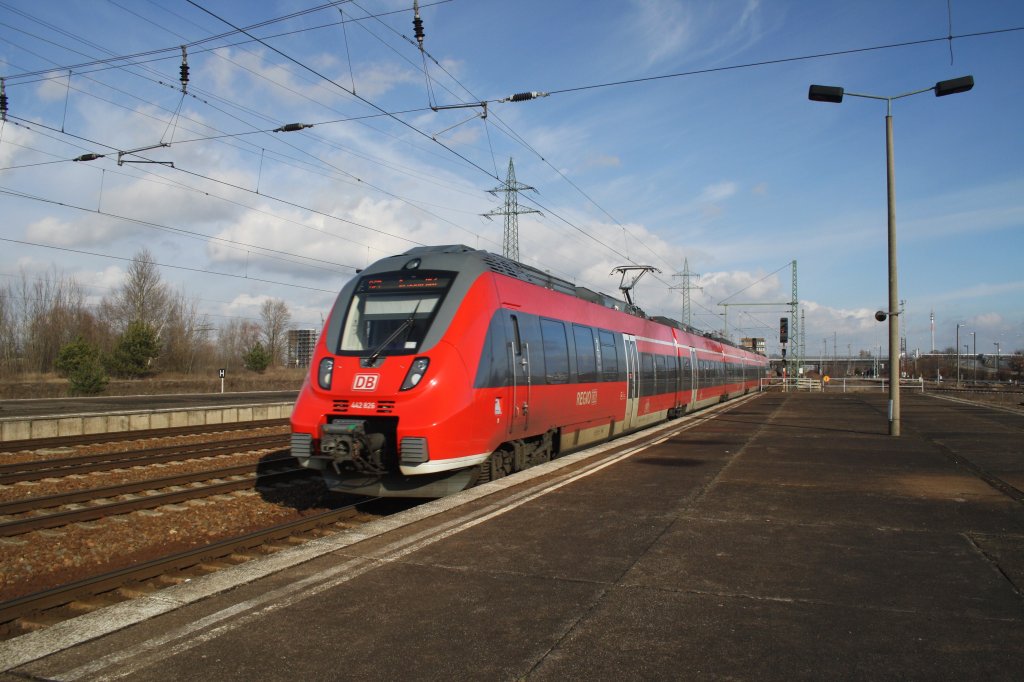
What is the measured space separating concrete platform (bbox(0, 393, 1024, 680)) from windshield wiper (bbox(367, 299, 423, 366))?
209cm

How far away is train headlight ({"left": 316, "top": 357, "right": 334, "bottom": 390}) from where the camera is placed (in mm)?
8991

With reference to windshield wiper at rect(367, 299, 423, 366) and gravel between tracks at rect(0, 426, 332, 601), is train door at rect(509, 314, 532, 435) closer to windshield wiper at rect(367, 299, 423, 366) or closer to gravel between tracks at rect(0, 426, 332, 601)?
windshield wiper at rect(367, 299, 423, 366)

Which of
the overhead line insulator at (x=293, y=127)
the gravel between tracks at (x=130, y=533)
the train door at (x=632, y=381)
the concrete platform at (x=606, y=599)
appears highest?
the overhead line insulator at (x=293, y=127)

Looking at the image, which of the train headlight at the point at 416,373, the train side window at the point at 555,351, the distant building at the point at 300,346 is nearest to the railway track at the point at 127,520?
the train headlight at the point at 416,373

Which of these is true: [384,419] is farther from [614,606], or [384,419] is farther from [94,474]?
[94,474]

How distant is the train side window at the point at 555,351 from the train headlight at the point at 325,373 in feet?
11.8

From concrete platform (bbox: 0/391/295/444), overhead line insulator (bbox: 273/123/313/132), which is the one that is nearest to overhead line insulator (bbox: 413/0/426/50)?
overhead line insulator (bbox: 273/123/313/132)

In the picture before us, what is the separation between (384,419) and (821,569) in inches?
202

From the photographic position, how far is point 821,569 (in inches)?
215

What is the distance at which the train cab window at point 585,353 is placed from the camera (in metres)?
13.1

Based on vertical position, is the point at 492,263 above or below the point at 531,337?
above

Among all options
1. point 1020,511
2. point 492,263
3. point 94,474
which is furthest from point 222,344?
point 1020,511

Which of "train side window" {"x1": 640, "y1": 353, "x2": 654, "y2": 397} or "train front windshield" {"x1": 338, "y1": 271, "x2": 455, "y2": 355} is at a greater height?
"train front windshield" {"x1": 338, "y1": 271, "x2": 455, "y2": 355}

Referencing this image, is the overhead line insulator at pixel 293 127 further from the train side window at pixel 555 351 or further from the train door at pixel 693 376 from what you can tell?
the train door at pixel 693 376
